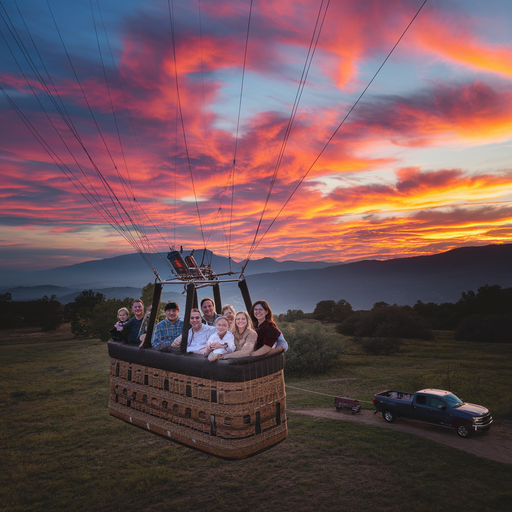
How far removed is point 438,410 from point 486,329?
32.1 meters

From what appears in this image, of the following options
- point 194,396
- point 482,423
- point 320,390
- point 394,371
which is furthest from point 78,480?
point 394,371

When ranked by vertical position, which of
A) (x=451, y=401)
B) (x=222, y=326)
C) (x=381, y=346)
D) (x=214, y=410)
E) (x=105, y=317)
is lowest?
(x=381, y=346)

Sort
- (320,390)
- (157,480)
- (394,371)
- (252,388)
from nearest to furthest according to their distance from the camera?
(252,388) < (157,480) < (320,390) < (394,371)

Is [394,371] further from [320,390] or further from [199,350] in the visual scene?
[199,350]

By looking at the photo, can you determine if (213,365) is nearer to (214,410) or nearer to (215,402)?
(215,402)

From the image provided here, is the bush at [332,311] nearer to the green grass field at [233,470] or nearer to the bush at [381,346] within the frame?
the bush at [381,346]

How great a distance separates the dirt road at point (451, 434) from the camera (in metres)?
10.7

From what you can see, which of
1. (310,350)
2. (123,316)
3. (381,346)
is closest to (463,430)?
(123,316)

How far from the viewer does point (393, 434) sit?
12133 mm

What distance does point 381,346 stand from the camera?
34.6 meters

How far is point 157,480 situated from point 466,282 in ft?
502

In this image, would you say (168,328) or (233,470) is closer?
(168,328)

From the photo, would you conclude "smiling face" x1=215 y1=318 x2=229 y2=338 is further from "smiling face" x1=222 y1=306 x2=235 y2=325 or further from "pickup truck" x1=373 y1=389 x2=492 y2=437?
"pickup truck" x1=373 y1=389 x2=492 y2=437

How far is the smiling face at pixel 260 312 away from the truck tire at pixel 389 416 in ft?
35.5
